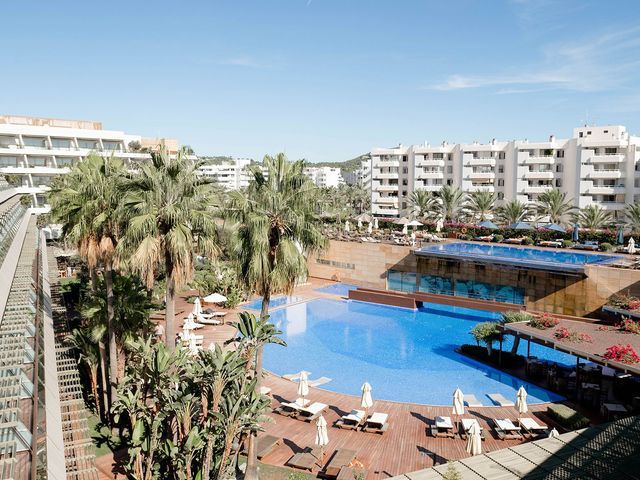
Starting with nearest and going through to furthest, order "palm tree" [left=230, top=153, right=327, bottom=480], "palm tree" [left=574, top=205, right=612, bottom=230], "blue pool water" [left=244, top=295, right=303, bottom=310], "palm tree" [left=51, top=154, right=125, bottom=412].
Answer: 1. "palm tree" [left=230, top=153, right=327, bottom=480]
2. "palm tree" [left=51, top=154, right=125, bottom=412]
3. "blue pool water" [left=244, top=295, right=303, bottom=310]
4. "palm tree" [left=574, top=205, right=612, bottom=230]

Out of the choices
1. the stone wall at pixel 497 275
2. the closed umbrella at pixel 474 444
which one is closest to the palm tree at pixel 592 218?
the stone wall at pixel 497 275

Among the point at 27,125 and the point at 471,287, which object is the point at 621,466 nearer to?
the point at 471,287

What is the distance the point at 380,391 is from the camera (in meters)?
22.1

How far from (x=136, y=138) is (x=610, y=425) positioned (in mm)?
73039

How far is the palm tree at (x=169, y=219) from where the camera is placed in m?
13.9

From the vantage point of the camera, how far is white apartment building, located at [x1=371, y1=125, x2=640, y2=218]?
196 ft

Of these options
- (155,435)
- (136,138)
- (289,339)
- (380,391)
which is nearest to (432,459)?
(380,391)

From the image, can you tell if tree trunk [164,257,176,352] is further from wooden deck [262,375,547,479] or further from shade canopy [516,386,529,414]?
shade canopy [516,386,529,414]

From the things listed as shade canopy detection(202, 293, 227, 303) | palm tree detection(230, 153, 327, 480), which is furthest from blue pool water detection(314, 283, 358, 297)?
palm tree detection(230, 153, 327, 480)

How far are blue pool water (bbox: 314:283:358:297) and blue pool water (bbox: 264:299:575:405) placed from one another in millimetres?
2975

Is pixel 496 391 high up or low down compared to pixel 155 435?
down

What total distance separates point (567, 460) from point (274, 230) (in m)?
8.75

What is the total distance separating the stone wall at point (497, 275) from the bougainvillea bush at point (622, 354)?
530 inches

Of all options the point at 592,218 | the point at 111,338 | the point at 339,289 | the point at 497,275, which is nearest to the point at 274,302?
the point at 339,289
